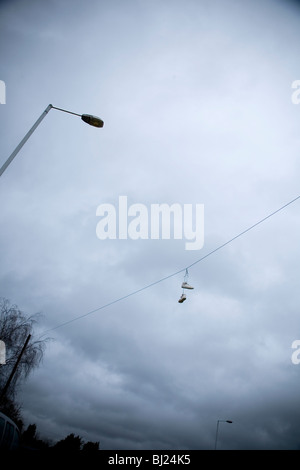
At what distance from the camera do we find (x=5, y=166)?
5.86 m

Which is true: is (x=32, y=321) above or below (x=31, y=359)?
above
